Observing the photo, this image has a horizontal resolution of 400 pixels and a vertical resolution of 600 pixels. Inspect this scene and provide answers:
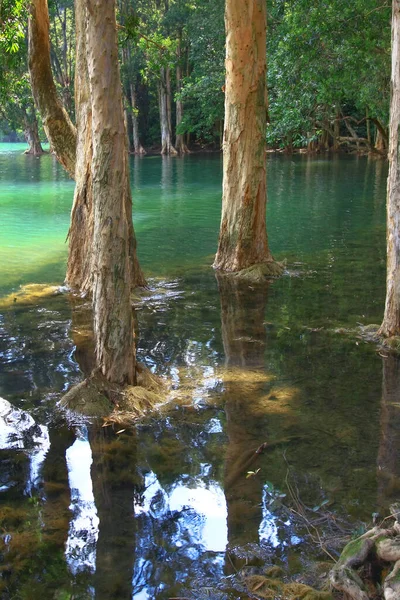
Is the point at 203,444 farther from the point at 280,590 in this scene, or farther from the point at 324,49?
the point at 324,49

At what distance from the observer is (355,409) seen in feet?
23.1

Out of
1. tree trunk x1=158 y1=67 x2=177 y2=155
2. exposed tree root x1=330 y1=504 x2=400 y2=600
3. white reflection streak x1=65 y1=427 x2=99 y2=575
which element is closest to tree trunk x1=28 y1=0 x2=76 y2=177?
white reflection streak x1=65 y1=427 x2=99 y2=575

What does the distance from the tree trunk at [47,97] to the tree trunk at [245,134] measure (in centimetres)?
283

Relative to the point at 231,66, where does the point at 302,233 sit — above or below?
below

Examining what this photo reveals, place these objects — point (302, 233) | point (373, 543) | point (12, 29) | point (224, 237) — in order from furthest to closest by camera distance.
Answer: point (302, 233) → point (224, 237) → point (12, 29) → point (373, 543)

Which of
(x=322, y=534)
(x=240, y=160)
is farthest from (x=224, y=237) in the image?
A: (x=322, y=534)

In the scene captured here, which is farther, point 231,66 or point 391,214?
point 231,66

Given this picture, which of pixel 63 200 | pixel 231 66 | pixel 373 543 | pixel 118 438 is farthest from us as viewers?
pixel 63 200

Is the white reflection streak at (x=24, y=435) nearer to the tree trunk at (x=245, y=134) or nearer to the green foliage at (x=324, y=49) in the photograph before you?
the tree trunk at (x=245, y=134)

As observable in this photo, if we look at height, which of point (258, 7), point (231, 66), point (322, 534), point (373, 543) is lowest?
point (322, 534)


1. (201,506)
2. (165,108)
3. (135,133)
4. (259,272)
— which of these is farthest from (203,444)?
(135,133)

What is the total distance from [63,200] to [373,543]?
2388 cm

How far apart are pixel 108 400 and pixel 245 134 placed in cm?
692

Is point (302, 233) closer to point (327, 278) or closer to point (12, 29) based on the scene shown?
point (327, 278)
